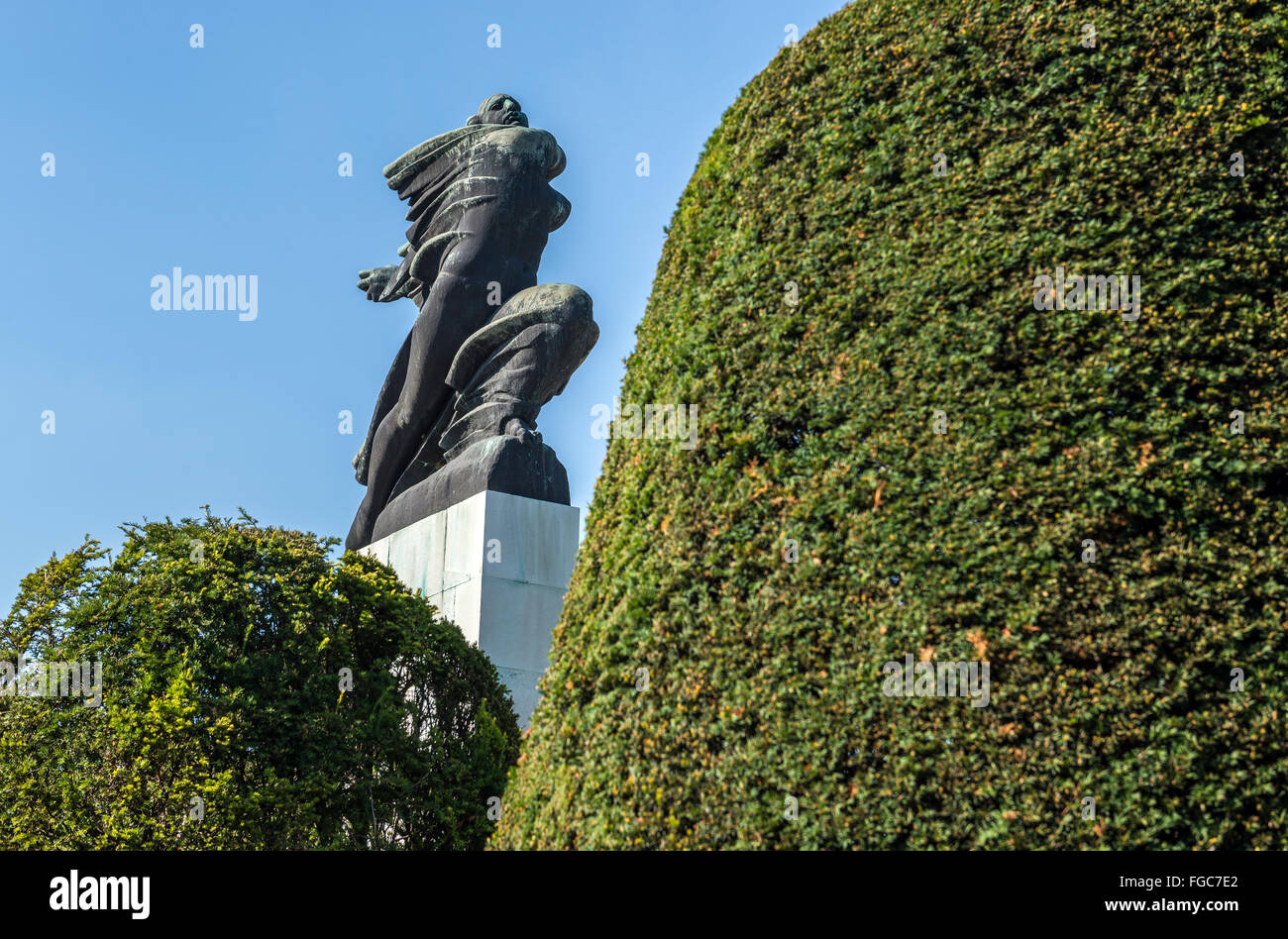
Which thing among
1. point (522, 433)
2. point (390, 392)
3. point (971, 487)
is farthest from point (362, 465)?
point (971, 487)

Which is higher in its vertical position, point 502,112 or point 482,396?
point 502,112

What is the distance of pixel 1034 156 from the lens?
156 inches

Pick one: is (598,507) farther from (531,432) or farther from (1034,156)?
(531,432)

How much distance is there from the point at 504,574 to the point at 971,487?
624 cm

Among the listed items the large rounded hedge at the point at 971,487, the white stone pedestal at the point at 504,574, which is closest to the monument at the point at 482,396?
the white stone pedestal at the point at 504,574

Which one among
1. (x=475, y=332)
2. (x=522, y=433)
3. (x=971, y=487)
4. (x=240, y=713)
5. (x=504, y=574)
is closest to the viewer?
(x=971, y=487)

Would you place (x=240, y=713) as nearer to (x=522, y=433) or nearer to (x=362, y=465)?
(x=522, y=433)

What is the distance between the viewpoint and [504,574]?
9.32 meters

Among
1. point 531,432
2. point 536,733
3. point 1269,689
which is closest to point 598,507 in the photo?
point 536,733

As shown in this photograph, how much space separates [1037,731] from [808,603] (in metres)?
0.80

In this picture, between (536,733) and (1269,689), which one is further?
(536,733)

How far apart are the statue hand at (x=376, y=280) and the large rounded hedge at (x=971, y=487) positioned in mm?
9315

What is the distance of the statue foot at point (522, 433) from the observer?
10.1m
